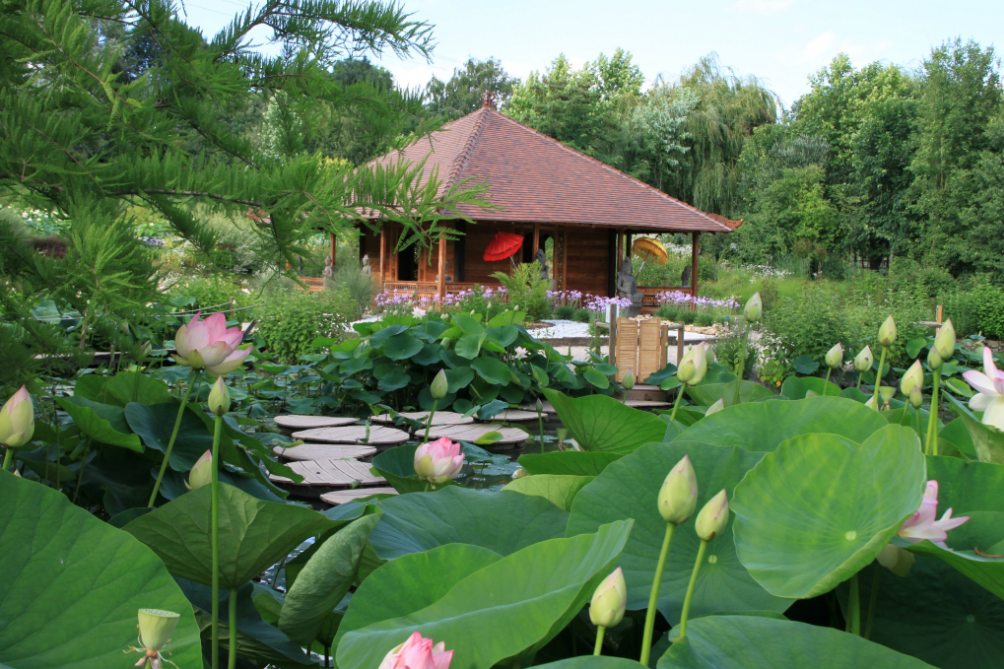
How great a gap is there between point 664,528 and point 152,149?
4.42 feet

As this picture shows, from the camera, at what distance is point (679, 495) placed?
48 cm

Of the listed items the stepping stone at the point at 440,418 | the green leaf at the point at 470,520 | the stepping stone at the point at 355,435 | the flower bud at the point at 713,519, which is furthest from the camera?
the stepping stone at the point at 440,418

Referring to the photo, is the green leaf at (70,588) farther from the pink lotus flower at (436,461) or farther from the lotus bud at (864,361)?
the lotus bud at (864,361)

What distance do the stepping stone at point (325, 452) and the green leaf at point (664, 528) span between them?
10.7 ft

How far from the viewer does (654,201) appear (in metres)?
16.4

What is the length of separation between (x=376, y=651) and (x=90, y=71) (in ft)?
4.85

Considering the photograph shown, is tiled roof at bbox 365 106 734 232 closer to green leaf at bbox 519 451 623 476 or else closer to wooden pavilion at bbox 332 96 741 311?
wooden pavilion at bbox 332 96 741 311

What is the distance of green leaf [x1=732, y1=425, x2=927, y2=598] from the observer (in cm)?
49

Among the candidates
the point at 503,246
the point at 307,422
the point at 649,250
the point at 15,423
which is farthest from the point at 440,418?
the point at 649,250

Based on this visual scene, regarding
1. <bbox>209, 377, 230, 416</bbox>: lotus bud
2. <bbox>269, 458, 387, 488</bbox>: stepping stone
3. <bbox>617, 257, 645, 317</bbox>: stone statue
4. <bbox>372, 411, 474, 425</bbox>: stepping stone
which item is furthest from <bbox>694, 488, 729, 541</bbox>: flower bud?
<bbox>617, 257, 645, 317</bbox>: stone statue

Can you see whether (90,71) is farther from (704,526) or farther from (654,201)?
(654,201)

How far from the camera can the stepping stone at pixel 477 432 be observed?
168 inches

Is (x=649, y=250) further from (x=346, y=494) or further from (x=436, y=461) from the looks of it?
(x=436, y=461)

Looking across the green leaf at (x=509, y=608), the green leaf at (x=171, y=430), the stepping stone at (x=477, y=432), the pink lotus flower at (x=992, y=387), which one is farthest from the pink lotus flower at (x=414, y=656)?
the stepping stone at (x=477, y=432)
